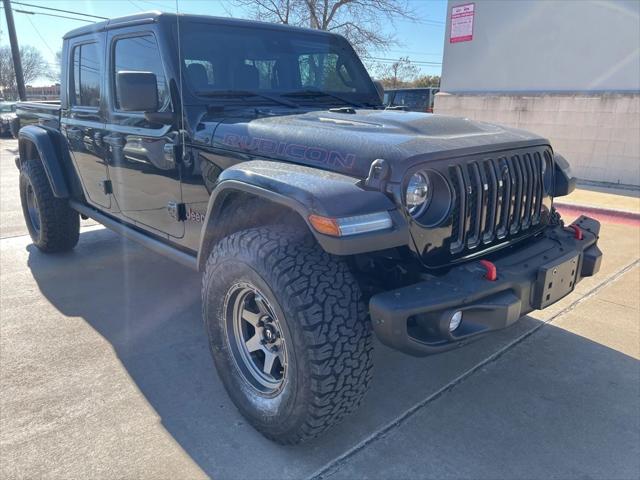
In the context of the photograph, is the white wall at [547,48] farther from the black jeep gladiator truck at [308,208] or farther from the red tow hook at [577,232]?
the red tow hook at [577,232]

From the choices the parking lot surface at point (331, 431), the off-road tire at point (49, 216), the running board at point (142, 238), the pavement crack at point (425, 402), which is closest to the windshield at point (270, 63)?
the running board at point (142, 238)

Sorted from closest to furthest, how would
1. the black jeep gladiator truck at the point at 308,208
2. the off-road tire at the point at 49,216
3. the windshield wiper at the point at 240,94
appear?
the black jeep gladiator truck at the point at 308,208
the windshield wiper at the point at 240,94
the off-road tire at the point at 49,216

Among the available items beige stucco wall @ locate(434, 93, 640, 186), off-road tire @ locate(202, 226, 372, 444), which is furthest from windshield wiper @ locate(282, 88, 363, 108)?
beige stucco wall @ locate(434, 93, 640, 186)

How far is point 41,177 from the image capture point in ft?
15.3

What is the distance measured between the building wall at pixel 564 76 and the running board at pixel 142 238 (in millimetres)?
7997

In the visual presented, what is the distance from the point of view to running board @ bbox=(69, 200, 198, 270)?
311 cm

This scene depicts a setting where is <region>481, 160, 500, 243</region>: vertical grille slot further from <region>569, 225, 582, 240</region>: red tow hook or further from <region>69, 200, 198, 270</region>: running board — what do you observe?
<region>69, 200, 198, 270</region>: running board

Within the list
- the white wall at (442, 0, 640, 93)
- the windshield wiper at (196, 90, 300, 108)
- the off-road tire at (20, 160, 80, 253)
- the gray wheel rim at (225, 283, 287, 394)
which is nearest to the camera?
the gray wheel rim at (225, 283, 287, 394)

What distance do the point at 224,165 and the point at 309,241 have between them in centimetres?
80

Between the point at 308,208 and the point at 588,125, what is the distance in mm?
8442

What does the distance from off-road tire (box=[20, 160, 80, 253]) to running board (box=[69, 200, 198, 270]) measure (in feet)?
0.69

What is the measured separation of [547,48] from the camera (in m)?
9.40

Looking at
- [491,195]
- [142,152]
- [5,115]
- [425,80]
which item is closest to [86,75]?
[142,152]

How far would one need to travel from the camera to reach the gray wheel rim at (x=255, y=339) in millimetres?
2354
